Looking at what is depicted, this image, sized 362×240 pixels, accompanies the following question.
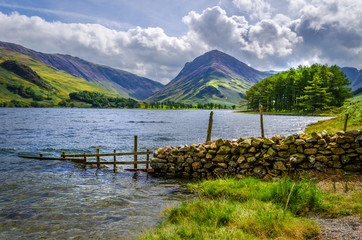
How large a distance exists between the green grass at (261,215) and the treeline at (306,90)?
7432 centimetres

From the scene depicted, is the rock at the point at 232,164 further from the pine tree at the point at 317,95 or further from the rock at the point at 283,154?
the pine tree at the point at 317,95

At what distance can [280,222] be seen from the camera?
20.3ft

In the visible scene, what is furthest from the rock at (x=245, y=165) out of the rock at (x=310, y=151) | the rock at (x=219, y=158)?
the rock at (x=310, y=151)

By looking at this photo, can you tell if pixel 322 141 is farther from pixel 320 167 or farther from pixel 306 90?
pixel 306 90

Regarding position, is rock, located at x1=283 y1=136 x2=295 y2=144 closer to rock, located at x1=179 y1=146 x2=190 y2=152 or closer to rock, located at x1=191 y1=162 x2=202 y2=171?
rock, located at x1=191 y1=162 x2=202 y2=171

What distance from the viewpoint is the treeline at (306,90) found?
90.2 metres

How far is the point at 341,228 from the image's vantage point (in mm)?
6094

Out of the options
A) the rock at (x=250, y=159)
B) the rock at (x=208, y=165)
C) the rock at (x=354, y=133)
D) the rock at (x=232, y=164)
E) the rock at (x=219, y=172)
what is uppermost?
the rock at (x=354, y=133)

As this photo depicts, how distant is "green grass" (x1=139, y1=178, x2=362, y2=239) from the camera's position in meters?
5.92

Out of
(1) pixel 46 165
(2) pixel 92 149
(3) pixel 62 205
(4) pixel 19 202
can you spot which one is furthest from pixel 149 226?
(2) pixel 92 149

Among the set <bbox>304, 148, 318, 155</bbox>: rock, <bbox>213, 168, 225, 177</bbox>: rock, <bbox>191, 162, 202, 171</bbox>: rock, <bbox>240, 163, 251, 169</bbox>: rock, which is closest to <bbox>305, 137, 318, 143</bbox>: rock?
<bbox>304, 148, 318, 155</bbox>: rock

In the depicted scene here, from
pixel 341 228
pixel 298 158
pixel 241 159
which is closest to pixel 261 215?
pixel 341 228

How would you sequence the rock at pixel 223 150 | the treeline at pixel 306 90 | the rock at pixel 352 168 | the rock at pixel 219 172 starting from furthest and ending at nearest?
the treeline at pixel 306 90 < the rock at pixel 223 150 < the rock at pixel 219 172 < the rock at pixel 352 168

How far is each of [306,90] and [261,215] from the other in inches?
4343
